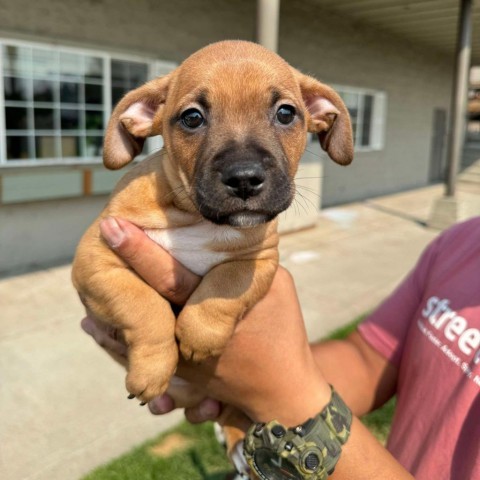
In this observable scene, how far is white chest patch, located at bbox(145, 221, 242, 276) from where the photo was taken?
2.11 meters

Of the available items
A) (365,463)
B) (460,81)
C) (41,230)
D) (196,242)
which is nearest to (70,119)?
(41,230)

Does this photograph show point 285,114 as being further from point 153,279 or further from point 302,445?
point 302,445

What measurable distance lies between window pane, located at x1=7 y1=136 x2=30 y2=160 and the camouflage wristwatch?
669 cm

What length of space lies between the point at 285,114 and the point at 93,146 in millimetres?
6873

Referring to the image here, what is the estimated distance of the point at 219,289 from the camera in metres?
1.99

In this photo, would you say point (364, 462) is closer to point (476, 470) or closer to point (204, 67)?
point (476, 470)

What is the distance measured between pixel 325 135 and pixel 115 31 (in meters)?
6.86

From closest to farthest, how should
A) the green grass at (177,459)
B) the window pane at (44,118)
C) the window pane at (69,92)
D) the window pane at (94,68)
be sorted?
1. the green grass at (177,459)
2. the window pane at (44,118)
3. the window pane at (69,92)
4. the window pane at (94,68)

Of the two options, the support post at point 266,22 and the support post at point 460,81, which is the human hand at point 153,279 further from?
the support post at point 460,81

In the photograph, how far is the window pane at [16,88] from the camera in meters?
7.37

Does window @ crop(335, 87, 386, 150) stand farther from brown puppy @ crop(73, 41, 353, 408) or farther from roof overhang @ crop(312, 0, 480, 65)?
brown puppy @ crop(73, 41, 353, 408)

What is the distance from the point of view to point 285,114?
2.19 m

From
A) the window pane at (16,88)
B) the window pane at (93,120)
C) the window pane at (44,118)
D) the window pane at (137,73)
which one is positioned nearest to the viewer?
the window pane at (16,88)

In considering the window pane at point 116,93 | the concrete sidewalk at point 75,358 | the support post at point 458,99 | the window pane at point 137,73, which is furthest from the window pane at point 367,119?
the window pane at point 116,93
